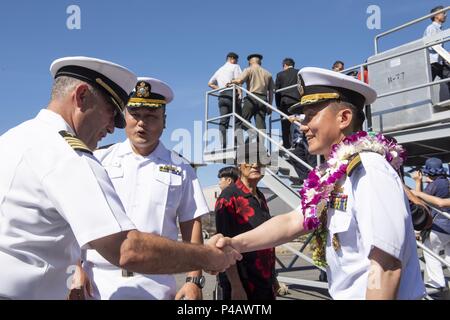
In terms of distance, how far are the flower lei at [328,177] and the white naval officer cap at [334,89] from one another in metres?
0.24

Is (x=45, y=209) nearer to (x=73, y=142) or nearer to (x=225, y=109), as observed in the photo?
(x=73, y=142)

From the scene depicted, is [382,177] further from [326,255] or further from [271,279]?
[271,279]

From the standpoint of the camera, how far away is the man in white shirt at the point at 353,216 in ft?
5.21

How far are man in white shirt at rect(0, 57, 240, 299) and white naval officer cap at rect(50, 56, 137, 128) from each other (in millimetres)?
259

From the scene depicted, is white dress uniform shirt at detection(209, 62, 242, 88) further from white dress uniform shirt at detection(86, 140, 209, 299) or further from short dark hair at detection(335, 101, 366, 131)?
short dark hair at detection(335, 101, 366, 131)

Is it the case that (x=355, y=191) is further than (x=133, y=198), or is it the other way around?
(x=133, y=198)

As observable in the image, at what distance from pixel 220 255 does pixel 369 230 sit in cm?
89

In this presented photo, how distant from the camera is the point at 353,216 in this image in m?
1.82

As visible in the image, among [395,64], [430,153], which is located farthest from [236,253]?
[430,153]

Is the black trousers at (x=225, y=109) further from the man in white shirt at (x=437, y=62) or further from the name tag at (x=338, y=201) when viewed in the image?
the name tag at (x=338, y=201)

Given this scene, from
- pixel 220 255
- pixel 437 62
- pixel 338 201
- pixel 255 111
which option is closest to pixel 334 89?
pixel 338 201

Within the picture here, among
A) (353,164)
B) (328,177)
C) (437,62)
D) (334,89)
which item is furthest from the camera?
(437,62)
